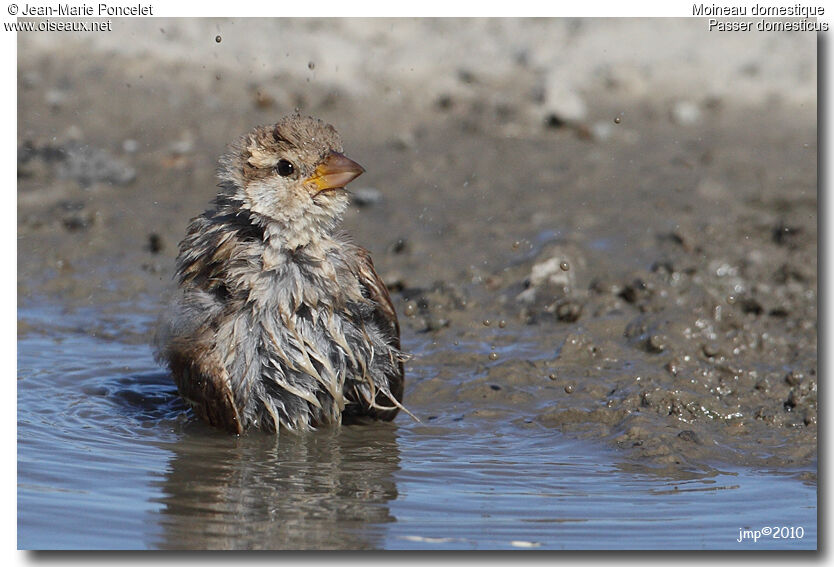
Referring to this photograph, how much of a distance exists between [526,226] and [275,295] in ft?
12.5

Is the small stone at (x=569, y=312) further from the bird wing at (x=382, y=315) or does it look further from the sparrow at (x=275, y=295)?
the sparrow at (x=275, y=295)

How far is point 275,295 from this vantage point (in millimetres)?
5320

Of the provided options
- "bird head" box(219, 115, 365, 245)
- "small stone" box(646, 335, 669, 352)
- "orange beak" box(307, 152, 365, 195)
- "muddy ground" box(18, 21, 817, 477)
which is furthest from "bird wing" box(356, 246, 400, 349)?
"small stone" box(646, 335, 669, 352)

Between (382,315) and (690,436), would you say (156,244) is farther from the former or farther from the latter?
(690,436)

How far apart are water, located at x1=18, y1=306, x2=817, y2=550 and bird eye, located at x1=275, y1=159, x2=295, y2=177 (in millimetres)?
1269

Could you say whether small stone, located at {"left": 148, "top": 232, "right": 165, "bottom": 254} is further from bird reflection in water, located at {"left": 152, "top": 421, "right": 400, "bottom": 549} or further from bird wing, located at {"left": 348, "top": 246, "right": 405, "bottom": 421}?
bird wing, located at {"left": 348, "top": 246, "right": 405, "bottom": 421}

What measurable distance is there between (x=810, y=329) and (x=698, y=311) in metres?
0.69

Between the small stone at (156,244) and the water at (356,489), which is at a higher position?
the small stone at (156,244)

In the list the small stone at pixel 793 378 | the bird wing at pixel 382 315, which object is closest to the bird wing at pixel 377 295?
the bird wing at pixel 382 315

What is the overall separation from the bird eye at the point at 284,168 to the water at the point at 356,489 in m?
1.27

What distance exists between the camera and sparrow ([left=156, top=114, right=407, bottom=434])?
5.30 m

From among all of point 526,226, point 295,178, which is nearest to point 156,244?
point 526,226

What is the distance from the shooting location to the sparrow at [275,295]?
5305 mm
